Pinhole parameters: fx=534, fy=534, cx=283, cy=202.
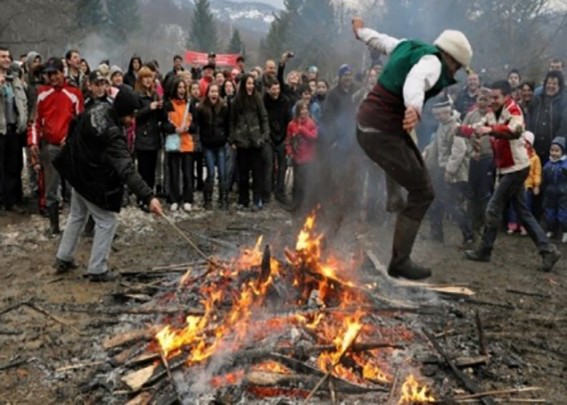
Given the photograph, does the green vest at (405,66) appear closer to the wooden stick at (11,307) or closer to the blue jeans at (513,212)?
the wooden stick at (11,307)

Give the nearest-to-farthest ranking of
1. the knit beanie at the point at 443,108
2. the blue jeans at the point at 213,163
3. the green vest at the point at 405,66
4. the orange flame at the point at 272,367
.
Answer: the orange flame at the point at 272,367
the green vest at the point at 405,66
the knit beanie at the point at 443,108
the blue jeans at the point at 213,163

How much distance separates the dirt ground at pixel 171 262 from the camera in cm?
429

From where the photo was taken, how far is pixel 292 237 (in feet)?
26.4

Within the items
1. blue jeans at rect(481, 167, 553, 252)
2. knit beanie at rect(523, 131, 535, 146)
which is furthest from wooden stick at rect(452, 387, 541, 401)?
knit beanie at rect(523, 131, 535, 146)

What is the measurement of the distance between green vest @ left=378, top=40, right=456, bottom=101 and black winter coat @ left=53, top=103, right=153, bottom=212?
2.85m

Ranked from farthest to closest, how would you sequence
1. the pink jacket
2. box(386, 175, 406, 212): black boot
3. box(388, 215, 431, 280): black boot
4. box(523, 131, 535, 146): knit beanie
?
the pink jacket < box(523, 131, 535, 146): knit beanie < box(386, 175, 406, 212): black boot < box(388, 215, 431, 280): black boot

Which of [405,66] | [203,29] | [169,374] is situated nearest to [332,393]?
[169,374]

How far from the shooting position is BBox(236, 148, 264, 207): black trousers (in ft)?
34.3

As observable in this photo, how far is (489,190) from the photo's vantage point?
900cm

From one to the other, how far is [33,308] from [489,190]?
23.3 feet

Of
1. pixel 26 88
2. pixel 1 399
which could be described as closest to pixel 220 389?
pixel 1 399

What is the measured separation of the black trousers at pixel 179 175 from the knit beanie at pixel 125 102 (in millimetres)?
3954

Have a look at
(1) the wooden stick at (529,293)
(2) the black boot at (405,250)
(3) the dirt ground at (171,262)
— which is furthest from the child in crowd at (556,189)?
(2) the black boot at (405,250)

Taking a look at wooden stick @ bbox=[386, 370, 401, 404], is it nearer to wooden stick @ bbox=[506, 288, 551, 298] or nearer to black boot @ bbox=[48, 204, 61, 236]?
wooden stick @ bbox=[506, 288, 551, 298]
